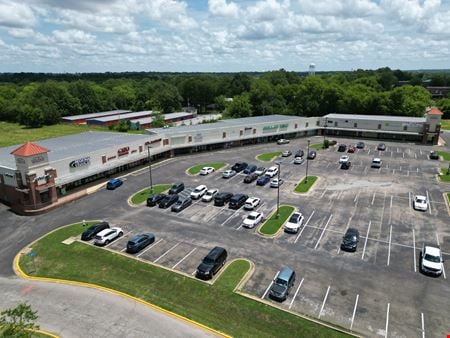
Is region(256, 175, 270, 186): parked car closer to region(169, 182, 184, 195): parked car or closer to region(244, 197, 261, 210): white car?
region(244, 197, 261, 210): white car

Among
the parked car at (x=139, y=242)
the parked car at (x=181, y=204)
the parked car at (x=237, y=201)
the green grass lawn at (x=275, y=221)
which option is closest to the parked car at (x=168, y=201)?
the parked car at (x=181, y=204)

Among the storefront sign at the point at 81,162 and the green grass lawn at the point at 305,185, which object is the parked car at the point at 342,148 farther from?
the storefront sign at the point at 81,162

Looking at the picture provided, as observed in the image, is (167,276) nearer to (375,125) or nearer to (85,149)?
(85,149)

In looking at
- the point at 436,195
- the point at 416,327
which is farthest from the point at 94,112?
the point at 416,327

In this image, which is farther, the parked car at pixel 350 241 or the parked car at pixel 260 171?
the parked car at pixel 260 171

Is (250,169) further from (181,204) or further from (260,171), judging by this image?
(181,204)

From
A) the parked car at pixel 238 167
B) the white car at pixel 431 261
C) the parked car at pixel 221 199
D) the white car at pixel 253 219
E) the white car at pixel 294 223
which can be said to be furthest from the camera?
the parked car at pixel 238 167
